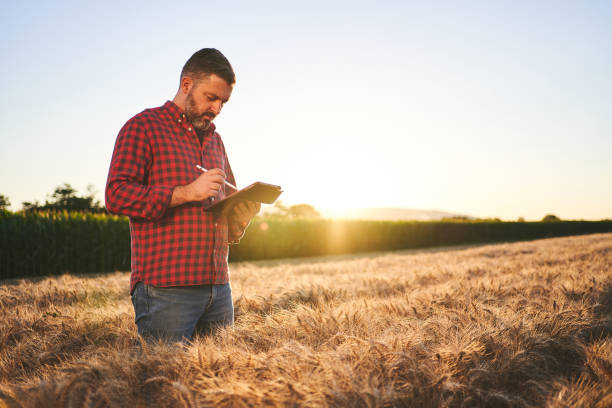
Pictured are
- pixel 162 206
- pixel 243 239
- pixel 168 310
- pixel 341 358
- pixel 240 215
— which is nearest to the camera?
pixel 341 358

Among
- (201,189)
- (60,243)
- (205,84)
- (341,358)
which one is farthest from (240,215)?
(60,243)

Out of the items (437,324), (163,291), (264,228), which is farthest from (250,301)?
(264,228)

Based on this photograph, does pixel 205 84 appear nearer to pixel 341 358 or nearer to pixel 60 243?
pixel 341 358

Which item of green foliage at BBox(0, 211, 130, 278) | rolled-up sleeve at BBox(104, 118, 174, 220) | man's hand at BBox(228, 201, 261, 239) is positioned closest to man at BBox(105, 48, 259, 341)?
rolled-up sleeve at BBox(104, 118, 174, 220)

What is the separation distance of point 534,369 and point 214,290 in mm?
1793

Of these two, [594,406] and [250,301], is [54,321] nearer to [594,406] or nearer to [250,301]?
[250,301]

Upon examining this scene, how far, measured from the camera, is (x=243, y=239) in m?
14.5

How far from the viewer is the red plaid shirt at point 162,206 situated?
1896 mm

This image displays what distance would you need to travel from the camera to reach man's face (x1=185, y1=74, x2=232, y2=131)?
2.14 meters

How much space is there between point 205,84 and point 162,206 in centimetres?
79

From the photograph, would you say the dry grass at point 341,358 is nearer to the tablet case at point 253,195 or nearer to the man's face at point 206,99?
the tablet case at point 253,195

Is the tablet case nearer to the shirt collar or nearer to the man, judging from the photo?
the man

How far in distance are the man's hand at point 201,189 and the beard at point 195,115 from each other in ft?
1.62

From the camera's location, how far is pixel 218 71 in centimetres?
212
